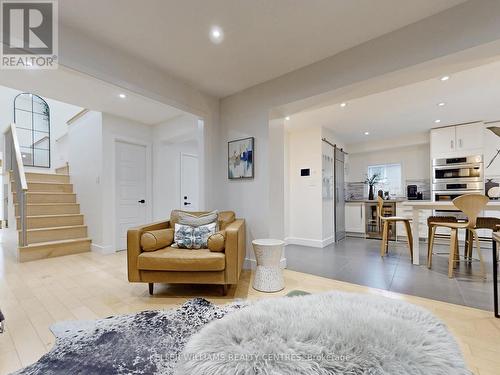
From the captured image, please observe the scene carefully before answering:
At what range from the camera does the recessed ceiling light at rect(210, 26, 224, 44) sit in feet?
6.86

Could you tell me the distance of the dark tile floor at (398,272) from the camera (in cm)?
233

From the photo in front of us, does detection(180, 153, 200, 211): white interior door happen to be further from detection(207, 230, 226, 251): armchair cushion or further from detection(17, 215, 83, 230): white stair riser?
detection(207, 230, 226, 251): armchair cushion

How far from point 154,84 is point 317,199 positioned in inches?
133

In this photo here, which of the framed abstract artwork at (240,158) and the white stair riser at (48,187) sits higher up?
the framed abstract artwork at (240,158)

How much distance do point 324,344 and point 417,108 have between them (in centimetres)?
445

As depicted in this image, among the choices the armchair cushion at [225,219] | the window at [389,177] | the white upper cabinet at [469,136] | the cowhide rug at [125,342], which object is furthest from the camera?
the window at [389,177]

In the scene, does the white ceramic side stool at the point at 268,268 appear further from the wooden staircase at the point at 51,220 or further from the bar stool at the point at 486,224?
the wooden staircase at the point at 51,220

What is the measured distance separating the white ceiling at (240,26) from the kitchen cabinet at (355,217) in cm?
404

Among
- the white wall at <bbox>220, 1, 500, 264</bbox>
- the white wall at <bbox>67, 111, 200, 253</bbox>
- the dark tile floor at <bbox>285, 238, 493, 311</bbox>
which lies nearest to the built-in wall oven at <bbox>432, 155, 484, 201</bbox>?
the dark tile floor at <bbox>285, 238, 493, 311</bbox>

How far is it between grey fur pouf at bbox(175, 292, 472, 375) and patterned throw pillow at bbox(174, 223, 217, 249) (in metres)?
1.81

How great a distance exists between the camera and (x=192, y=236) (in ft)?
8.32

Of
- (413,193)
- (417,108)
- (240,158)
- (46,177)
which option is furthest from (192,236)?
(413,193)

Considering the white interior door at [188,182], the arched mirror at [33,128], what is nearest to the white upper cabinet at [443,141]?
the white interior door at [188,182]

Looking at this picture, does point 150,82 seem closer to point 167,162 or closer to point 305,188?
point 167,162
